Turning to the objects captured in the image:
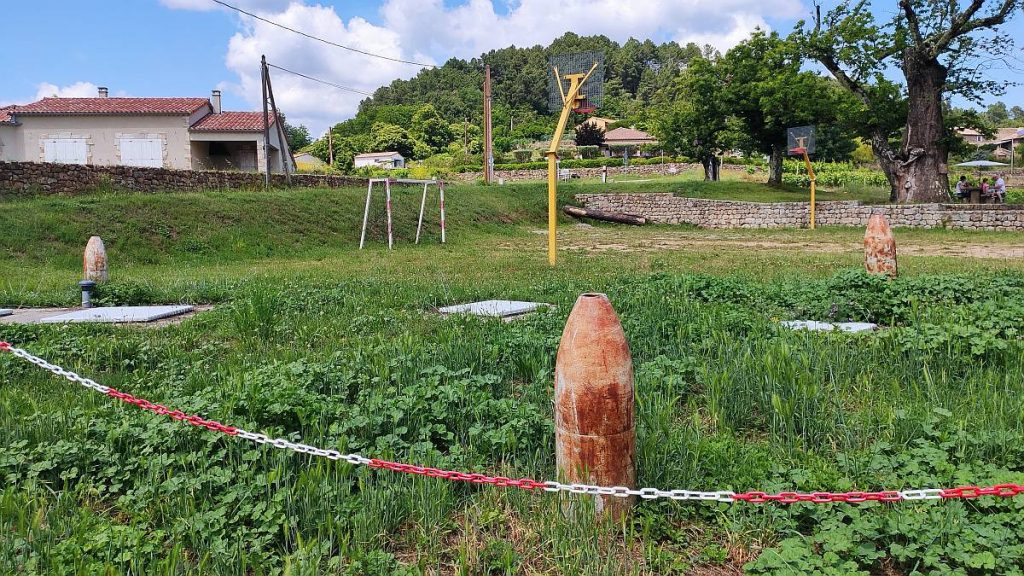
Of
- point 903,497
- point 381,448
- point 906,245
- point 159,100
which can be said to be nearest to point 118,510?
point 381,448

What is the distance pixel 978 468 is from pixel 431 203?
2048cm

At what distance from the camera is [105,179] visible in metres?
17.7

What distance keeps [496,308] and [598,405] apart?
13.5 feet

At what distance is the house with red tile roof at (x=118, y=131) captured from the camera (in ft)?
107

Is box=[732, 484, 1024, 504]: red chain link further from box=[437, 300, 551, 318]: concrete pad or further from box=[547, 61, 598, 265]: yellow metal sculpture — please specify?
box=[547, 61, 598, 265]: yellow metal sculpture

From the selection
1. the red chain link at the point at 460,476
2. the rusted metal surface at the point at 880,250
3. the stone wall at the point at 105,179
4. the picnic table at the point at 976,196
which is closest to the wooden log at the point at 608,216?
the stone wall at the point at 105,179

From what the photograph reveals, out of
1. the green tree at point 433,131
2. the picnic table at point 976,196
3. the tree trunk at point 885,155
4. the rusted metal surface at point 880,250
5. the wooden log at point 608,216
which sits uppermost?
the green tree at point 433,131

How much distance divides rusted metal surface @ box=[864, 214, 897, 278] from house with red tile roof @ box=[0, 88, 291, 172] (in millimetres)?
28756

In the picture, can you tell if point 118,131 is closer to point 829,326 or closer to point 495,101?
point 829,326

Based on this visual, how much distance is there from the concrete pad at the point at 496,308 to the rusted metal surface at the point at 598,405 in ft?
10.9

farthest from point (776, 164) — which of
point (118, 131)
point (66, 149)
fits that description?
point (66, 149)

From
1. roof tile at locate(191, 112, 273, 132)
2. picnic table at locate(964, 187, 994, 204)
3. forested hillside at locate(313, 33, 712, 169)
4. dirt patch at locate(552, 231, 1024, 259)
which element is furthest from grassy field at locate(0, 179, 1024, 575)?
forested hillside at locate(313, 33, 712, 169)

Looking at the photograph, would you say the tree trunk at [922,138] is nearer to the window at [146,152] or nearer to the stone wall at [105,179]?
the stone wall at [105,179]

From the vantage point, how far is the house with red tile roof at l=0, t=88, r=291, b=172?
3250cm
